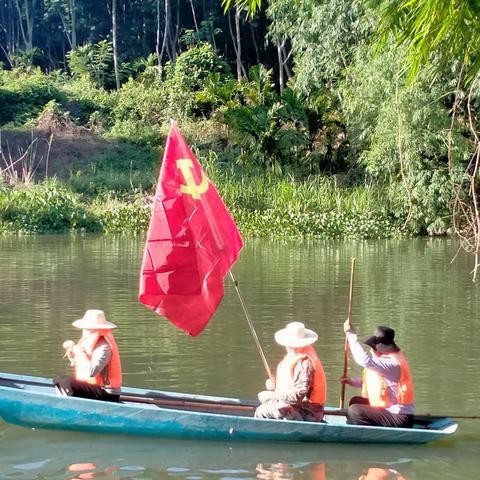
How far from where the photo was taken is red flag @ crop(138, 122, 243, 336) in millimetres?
10023

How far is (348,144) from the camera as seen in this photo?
37.1m

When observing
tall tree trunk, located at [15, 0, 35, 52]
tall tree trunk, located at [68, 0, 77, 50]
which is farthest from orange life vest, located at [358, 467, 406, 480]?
tall tree trunk, located at [15, 0, 35, 52]

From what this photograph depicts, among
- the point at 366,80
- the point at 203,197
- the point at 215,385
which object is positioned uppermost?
the point at 366,80

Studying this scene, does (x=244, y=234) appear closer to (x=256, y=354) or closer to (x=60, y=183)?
(x=60, y=183)

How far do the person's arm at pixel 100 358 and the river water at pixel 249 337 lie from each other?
60 cm

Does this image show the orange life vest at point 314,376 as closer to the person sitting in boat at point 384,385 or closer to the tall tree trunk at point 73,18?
the person sitting in boat at point 384,385

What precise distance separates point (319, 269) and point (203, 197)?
532 inches

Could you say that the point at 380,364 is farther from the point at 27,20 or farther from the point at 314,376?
the point at 27,20

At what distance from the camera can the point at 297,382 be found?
30.7 ft

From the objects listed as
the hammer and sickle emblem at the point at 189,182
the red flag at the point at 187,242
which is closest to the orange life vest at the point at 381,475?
the red flag at the point at 187,242

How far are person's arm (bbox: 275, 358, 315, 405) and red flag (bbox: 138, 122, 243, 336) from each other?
3.66 ft

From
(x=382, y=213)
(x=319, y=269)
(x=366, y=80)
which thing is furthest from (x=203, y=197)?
(x=382, y=213)

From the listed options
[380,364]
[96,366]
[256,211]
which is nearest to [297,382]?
[380,364]

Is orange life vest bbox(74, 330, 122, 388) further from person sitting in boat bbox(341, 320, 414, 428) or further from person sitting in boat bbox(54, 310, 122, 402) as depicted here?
person sitting in boat bbox(341, 320, 414, 428)
